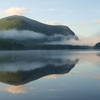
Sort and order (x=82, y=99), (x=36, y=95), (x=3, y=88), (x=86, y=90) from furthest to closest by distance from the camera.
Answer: (x=3, y=88) → (x=86, y=90) → (x=36, y=95) → (x=82, y=99)

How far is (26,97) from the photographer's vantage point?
2067cm

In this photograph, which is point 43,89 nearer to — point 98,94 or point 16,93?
point 16,93

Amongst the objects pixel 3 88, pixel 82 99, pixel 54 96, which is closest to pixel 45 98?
pixel 54 96

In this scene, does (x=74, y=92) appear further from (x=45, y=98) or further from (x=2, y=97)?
(x=2, y=97)

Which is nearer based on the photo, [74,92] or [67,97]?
[67,97]

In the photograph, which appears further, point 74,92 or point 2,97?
point 74,92

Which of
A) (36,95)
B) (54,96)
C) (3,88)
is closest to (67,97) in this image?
(54,96)

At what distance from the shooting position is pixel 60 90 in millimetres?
24078

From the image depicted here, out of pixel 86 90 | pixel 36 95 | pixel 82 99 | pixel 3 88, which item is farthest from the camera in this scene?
pixel 3 88

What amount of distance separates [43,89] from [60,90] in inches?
62.4

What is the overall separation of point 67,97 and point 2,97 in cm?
470

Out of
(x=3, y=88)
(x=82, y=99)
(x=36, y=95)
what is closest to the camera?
(x=82, y=99)

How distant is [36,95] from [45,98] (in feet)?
4.82

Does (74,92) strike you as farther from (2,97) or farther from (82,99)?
(2,97)
